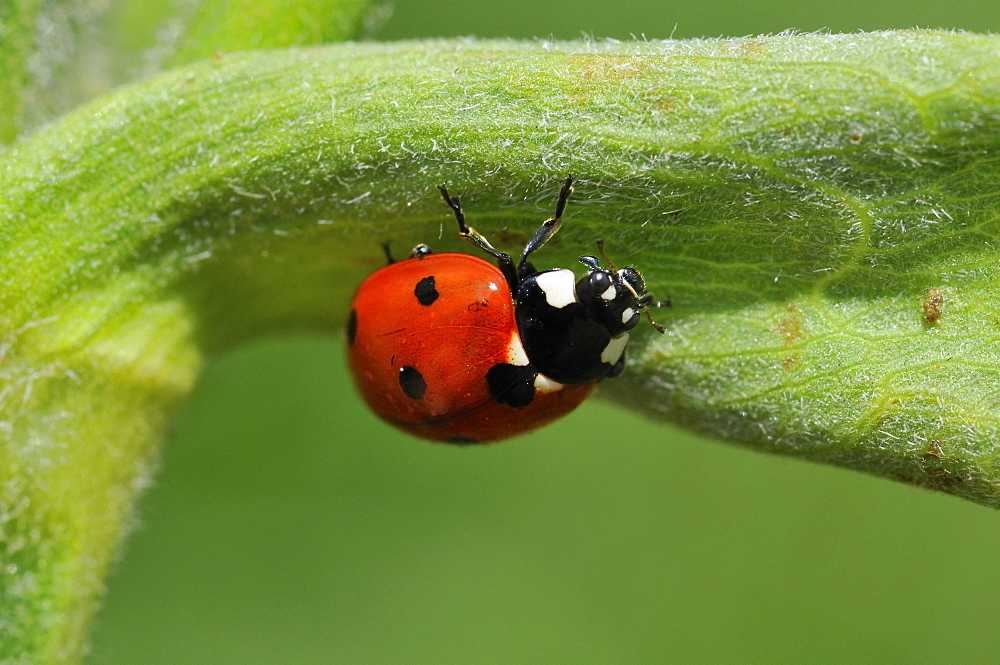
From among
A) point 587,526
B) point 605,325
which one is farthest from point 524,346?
point 587,526

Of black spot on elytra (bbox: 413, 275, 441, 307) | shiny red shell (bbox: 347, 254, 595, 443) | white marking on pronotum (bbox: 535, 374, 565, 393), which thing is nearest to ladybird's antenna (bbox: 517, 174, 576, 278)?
shiny red shell (bbox: 347, 254, 595, 443)

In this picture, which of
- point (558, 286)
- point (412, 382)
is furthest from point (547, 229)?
point (412, 382)

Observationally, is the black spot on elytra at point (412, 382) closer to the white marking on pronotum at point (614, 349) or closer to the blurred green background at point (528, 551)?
the white marking on pronotum at point (614, 349)

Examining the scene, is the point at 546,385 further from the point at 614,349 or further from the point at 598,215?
the point at 598,215

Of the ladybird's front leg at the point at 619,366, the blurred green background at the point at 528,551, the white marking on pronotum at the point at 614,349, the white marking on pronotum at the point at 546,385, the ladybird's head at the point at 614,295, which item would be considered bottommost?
the blurred green background at the point at 528,551

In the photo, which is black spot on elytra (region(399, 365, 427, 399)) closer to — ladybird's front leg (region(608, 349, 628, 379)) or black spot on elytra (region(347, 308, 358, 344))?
black spot on elytra (region(347, 308, 358, 344))

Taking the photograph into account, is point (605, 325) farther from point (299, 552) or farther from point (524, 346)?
point (299, 552)

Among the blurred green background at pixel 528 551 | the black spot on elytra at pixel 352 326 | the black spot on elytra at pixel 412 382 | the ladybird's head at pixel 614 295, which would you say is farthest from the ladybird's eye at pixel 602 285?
the blurred green background at pixel 528 551
